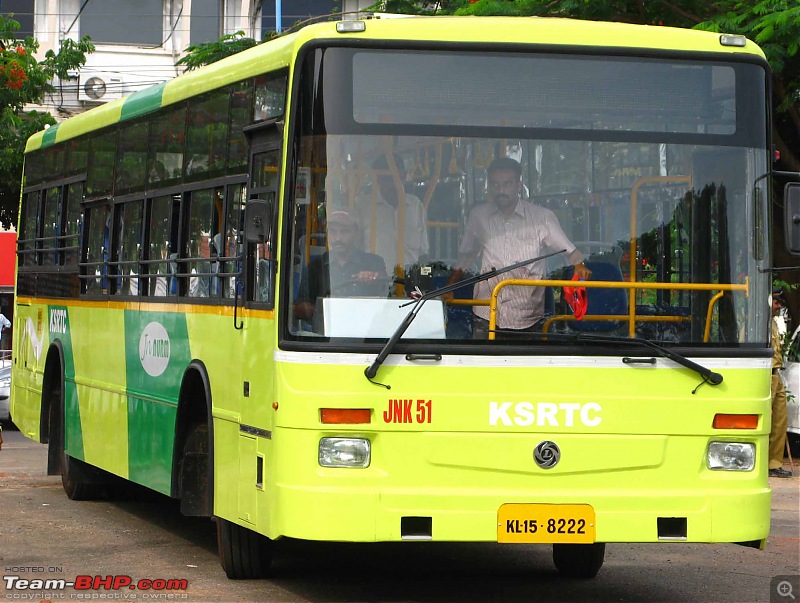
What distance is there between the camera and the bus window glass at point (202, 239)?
10047 mm

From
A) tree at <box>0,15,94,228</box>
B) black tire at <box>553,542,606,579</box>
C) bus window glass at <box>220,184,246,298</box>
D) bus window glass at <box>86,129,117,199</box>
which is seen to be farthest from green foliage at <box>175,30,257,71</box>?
black tire at <box>553,542,606,579</box>

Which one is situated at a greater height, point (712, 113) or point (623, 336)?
point (712, 113)

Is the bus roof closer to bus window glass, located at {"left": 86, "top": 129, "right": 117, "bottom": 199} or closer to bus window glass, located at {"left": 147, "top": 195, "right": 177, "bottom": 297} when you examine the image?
A: bus window glass, located at {"left": 147, "top": 195, "right": 177, "bottom": 297}

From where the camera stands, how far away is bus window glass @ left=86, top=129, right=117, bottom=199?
504 inches

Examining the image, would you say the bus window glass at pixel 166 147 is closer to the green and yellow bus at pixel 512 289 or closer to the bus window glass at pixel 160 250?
the bus window glass at pixel 160 250

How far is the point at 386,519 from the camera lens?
824cm

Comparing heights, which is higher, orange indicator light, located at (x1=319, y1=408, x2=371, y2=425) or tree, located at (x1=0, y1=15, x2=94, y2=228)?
tree, located at (x1=0, y1=15, x2=94, y2=228)

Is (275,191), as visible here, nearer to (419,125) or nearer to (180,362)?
(419,125)

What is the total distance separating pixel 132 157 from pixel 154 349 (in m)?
1.69

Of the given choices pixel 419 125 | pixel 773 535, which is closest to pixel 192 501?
pixel 419 125

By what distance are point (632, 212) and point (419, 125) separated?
45.4 inches

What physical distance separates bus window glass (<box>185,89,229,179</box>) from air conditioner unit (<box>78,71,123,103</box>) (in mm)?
28393

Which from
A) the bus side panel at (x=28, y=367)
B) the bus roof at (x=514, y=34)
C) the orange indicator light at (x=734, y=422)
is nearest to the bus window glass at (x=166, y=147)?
the bus roof at (x=514, y=34)

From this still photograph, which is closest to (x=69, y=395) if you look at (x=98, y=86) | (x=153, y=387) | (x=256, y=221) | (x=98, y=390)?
(x=98, y=390)
